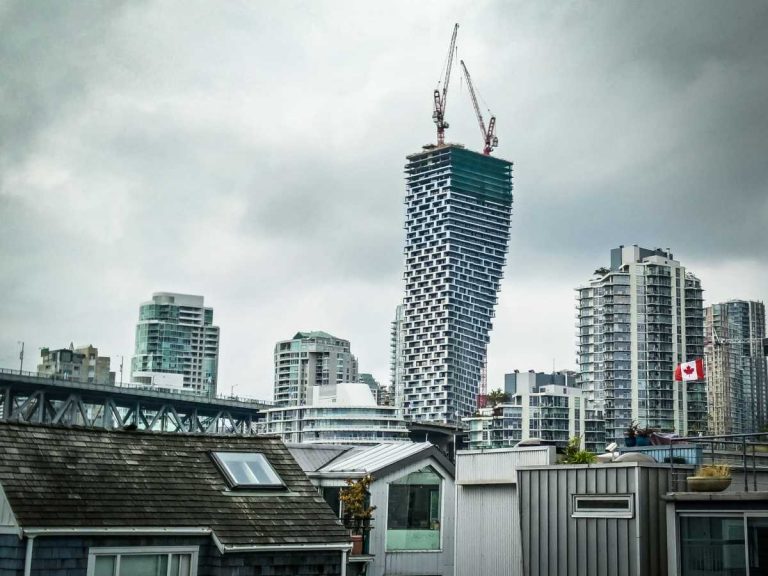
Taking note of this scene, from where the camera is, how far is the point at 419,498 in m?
33.6

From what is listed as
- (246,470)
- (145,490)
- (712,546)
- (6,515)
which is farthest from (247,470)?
(712,546)

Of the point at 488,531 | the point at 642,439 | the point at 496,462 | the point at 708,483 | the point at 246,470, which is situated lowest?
the point at 488,531

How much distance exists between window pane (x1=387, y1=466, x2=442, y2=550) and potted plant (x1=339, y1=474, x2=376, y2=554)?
1124mm

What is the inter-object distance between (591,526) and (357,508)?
8.72m

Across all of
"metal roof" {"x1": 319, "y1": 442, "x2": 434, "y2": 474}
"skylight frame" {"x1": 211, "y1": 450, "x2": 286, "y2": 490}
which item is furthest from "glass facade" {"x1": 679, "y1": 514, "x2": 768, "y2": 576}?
"metal roof" {"x1": 319, "y1": 442, "x2": 434, "y2": 474}

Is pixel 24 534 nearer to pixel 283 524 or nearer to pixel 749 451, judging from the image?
pixel 283 524

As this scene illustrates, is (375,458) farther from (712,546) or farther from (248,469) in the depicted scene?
(712,546)

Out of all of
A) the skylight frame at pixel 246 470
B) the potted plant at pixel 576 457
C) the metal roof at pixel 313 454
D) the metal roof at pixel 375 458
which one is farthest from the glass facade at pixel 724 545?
the metal roof at pixel 313 454

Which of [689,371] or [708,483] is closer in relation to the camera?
[708,483]

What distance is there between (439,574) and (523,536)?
7094mm

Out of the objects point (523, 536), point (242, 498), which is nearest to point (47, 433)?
point (242, 498)

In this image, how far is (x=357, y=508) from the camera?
31453 mm

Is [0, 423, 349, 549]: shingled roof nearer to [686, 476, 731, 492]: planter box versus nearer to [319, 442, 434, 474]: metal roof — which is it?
[319, 442, 434, 474]: metal roof

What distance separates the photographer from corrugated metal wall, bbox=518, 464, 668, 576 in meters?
23.4
